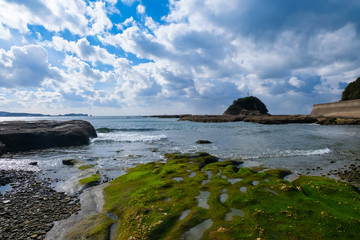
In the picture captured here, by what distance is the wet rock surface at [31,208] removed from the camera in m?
6.93

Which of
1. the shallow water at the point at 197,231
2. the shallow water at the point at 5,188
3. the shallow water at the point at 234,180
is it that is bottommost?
the shallow water at the point at 5,188

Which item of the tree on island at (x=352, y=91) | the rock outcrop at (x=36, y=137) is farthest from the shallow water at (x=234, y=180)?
the tree on island at (x=352, y=91)

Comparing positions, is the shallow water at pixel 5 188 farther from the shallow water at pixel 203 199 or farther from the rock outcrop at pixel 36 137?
the rock outcrop at pixel 36 137

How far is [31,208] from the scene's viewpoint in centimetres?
867

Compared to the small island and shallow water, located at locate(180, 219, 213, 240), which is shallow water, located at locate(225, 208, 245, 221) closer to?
shallow water, located at locate(180, 219, 213, 240)

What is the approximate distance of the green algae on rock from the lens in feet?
19.8

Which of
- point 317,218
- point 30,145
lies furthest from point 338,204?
point 30,145

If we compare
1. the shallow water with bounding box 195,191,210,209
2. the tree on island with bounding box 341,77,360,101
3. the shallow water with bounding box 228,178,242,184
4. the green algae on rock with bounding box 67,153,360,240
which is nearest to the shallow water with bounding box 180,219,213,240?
the green algae on rock with bounding box 67,153,360,240

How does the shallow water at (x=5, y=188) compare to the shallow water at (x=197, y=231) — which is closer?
the shallow water at (x=197, y=231)

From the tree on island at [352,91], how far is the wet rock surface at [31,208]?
13142 cm

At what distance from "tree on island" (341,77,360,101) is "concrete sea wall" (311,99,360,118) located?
13899 millimetres

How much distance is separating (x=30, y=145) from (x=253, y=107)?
18010 centimetres

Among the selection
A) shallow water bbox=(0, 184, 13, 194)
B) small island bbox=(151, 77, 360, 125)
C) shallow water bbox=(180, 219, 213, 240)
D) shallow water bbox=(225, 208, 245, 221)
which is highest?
small island bbox=(151, 77, 360, 125)

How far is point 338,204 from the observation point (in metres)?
7.84
